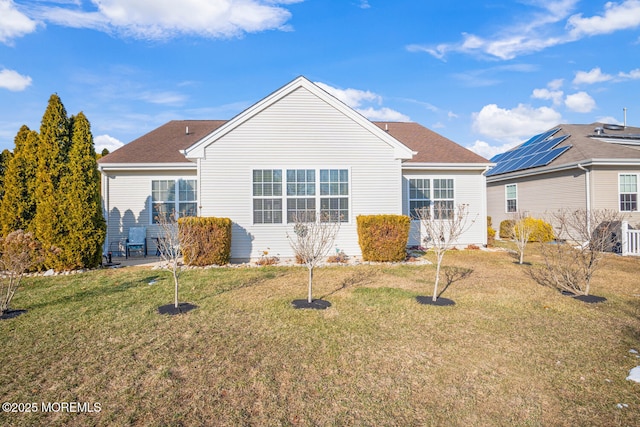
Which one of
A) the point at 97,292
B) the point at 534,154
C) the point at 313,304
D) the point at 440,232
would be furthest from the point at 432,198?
the point at 97,292

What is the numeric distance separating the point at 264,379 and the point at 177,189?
1110 centimetres

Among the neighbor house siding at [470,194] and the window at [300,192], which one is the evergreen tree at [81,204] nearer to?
the window at [300,192]


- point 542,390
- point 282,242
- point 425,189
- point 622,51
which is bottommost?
point 542,390

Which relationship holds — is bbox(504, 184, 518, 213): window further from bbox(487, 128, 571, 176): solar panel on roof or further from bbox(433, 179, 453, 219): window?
bbox(433, 179, 453, 219): window

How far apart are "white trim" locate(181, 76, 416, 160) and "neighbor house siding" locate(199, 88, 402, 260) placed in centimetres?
13

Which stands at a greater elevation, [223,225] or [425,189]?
[425,189]

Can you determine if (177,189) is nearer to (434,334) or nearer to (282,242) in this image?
(282,242)

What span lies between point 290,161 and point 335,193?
1833 millimetres

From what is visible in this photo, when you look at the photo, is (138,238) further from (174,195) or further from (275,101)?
(275,101)

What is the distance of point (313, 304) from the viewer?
6238 mm

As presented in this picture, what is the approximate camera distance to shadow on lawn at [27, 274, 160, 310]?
652 centimetres

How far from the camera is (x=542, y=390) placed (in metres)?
3.41

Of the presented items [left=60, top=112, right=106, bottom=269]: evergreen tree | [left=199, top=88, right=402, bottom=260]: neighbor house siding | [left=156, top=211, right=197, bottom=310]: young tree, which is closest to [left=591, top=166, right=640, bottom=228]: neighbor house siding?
[left=199, top=88, right=402, bottom=260]: neighbor house siding

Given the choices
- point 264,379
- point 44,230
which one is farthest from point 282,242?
point 264,379
